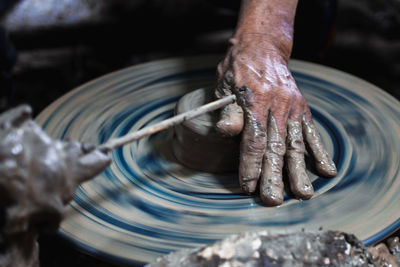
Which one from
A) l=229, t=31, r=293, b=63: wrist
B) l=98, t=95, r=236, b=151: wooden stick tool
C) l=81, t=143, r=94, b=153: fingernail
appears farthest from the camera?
l=229, t=31, r=293, b=63: wrist

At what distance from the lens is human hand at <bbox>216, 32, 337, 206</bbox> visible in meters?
1.44

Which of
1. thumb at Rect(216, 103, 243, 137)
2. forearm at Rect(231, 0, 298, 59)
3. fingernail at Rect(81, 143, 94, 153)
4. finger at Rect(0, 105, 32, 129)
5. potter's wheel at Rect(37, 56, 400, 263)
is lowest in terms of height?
potter's wheel at Rect(37, 56, 400, 263)

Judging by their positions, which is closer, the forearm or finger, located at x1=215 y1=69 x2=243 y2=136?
finger, located at x1=215 y1=69 x2=243 y2=136

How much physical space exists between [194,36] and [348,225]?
8.36 feet

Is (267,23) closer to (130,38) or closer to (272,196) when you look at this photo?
(272,196)

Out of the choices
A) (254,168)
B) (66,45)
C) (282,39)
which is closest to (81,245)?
(254,168)

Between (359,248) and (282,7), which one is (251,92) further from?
(359,248)

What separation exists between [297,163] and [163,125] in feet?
1.52

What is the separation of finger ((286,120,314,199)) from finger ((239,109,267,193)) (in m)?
0.10

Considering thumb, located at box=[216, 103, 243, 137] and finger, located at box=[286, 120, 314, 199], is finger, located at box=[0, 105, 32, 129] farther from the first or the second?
finger, located at box=[286, 120, 314, 199]

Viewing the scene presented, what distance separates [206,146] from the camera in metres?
1.53

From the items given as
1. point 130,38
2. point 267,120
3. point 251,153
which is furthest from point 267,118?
point 130,38

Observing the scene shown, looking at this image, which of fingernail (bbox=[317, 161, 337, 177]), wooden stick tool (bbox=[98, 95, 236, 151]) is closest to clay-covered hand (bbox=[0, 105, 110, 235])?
wooden stick tool (bbox=[98, 95, 236, 151])

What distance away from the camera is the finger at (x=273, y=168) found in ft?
4.53
